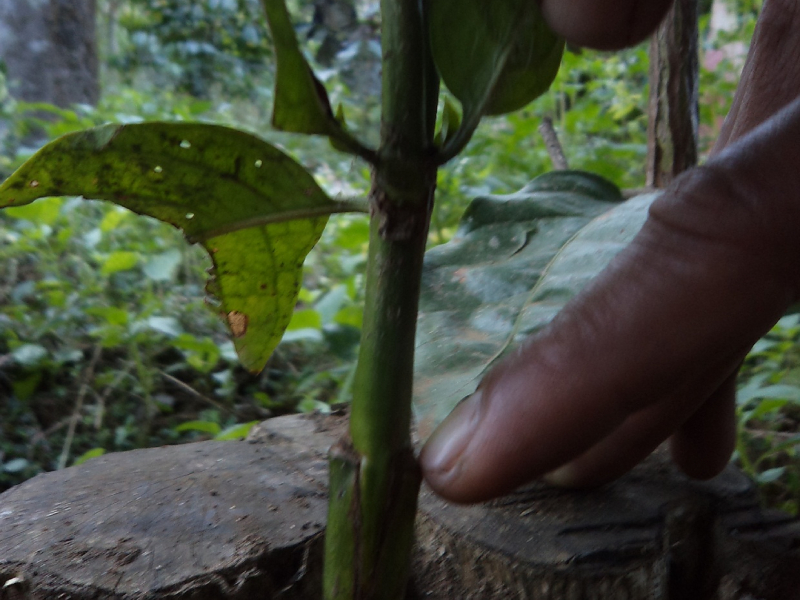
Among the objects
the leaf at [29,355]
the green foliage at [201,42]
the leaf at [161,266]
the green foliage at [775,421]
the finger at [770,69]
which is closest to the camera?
the finger at [770,69]

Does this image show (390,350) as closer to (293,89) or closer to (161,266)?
(293,89)

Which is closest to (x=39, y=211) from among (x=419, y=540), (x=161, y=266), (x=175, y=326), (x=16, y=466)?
(x=161, y=266)

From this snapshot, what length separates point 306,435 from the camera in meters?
0.75

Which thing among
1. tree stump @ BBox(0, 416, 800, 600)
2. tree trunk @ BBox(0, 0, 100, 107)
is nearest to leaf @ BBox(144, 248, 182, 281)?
tree stump @ BBox(0, 416, 800, 600)

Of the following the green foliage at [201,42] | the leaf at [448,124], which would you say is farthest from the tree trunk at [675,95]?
the green foliage at [201,42]

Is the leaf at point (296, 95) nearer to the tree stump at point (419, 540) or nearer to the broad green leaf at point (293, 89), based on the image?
the broad green leaf at point (293, 89)

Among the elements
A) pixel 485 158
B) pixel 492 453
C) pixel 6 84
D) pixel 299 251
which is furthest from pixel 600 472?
pixel 6 84

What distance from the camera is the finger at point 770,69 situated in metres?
0.65

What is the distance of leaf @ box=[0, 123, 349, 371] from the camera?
1.36 feet

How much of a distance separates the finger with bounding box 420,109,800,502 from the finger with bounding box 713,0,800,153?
0.98 ft

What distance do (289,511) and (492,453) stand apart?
22 centimetres

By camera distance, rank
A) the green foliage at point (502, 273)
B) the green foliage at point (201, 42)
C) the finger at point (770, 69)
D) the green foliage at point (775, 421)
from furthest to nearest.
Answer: the green foliage at point (201, 42)
the green foliage at point (775, 421)
the finger at point (770, 69)
the green foliage at point (502, 273)

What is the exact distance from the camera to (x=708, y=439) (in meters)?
0.56

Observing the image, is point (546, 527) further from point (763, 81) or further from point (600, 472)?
point (763, 81)
